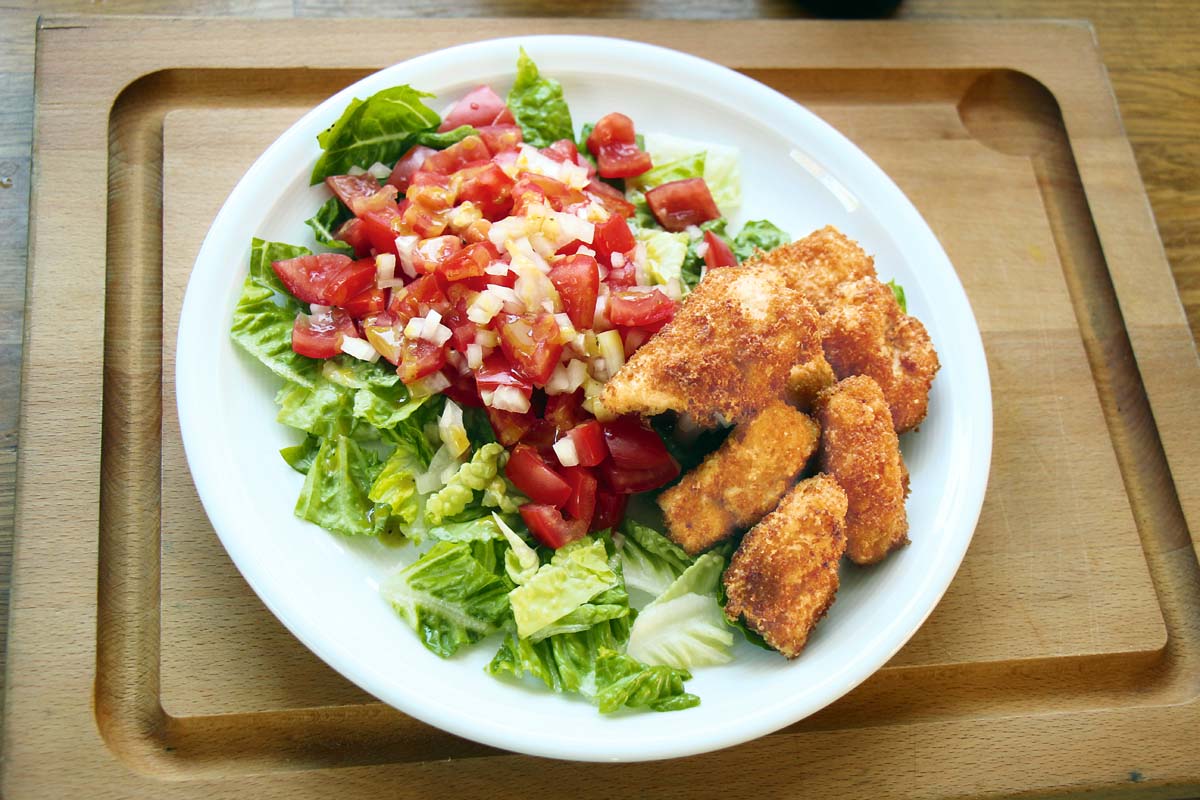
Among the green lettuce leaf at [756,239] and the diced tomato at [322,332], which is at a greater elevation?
the green lettuce leaf at [756,239]

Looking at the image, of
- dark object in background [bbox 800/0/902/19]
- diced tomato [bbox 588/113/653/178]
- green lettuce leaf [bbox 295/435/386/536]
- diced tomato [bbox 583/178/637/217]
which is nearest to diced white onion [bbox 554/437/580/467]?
green lettuce leaf [bbox 295/435/386/536]

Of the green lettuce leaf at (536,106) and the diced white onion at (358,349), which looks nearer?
the diced white onion at (358,349)

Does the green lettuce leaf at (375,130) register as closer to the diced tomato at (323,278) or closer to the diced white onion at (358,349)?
the diced tomato at (323,278)

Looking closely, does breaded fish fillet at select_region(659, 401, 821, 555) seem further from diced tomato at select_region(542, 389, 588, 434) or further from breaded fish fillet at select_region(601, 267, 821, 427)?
diced tomato at select_region(542, 389, 588, 434)

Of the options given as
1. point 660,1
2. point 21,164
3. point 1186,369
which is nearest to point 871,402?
point 1186,369

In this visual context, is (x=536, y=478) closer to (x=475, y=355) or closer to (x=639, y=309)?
(x=475, y=355)

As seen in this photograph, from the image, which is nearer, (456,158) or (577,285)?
(577,285)

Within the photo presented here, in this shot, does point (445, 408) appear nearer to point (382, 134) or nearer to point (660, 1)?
point (382, 134)

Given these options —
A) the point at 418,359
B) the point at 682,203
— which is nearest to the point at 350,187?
the point at 418,359

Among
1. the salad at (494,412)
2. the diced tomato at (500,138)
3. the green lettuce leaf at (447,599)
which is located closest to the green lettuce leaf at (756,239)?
the salad at (494,412)
